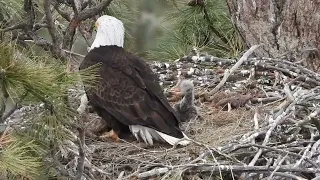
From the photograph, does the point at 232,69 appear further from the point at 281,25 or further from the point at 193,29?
the point at 193,29

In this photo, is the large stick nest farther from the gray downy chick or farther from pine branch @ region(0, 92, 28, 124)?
pine branch @ region(0, 92, 28, 124)

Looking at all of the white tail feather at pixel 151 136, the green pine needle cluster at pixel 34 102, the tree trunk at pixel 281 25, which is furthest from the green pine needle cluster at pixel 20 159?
the tree trunk at pixel 281 25

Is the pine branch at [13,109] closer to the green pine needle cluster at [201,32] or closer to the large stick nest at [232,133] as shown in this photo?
the large stick nest at [232,133]

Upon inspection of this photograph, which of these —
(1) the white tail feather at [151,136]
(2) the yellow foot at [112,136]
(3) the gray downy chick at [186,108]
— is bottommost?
(2) the yellow foot at [112,136]

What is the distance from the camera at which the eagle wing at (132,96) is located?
4027mm

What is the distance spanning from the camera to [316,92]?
401 cm

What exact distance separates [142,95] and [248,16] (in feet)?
4.04

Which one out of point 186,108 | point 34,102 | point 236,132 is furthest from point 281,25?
point 34,102

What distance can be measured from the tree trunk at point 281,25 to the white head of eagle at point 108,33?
845 mm

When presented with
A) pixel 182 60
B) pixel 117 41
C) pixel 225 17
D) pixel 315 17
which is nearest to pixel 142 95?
pixel 117 41

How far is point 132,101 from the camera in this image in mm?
4109

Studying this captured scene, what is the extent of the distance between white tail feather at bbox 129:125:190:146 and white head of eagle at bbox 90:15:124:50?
0.71 metres

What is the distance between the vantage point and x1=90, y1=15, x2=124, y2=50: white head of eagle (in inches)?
182

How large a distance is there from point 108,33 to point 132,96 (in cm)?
67
